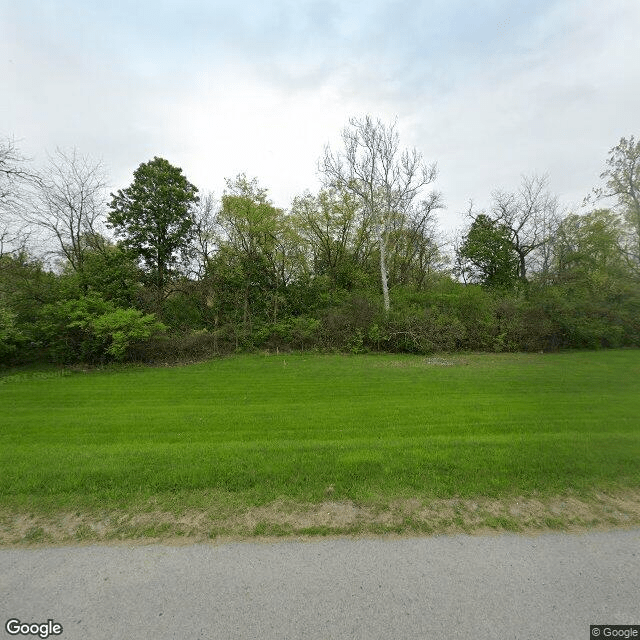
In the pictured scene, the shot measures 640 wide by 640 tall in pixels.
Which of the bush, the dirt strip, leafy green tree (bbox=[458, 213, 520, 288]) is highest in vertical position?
leafy green tree (bbox=[458, 213, 520, 288])

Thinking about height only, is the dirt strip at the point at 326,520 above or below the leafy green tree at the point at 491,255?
below

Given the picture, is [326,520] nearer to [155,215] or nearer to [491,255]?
[155,215]

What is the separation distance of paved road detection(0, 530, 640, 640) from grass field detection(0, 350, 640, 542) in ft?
1.08

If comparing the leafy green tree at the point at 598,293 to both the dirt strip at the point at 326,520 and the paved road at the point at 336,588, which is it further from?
the paved road at the point at 336,588

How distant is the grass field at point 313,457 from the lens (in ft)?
10.8

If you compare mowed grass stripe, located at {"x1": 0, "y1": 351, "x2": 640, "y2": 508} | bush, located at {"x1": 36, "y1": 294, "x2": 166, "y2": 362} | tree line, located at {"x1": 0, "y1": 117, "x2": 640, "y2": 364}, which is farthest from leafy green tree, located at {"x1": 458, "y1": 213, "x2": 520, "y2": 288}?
bush, located at {"x1": 36, "y1": 294, "x2": 166, "y2": 362}

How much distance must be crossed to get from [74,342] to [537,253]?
34834 millimetres

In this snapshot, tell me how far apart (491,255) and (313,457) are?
28649 millimetres

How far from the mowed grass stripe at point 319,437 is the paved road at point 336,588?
0.87m

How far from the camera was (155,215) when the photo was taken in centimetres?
1914

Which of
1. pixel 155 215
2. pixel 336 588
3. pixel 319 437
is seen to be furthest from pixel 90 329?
pixel 336 588

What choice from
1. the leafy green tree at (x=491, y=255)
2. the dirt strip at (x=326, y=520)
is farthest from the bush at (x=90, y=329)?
the leafy green tree at (x=491, y=255)

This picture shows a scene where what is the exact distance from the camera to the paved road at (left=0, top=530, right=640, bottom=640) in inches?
81.0

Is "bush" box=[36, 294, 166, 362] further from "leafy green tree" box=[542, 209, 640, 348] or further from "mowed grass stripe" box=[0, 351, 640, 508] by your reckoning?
"leafy green tree" box=[542, 209, 640, 348]
